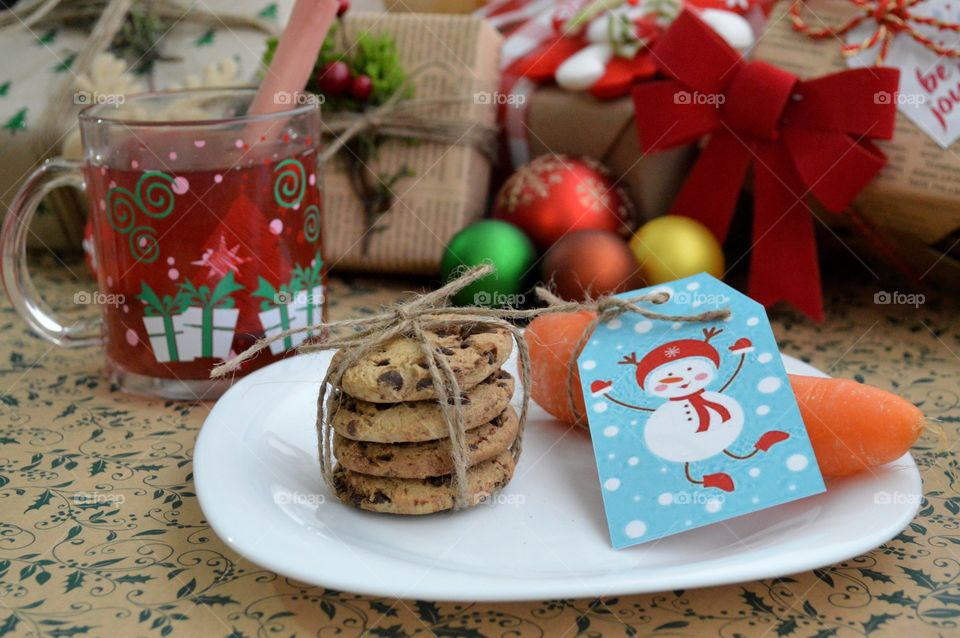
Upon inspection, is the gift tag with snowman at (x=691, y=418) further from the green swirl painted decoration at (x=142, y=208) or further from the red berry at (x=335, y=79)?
the red berry at (x=335, y=79)

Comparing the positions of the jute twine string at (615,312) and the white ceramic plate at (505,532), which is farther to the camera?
the jute twine string at (615,312)

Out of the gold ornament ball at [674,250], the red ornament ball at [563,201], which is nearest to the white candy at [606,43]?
the red ornament ball at [563,201]

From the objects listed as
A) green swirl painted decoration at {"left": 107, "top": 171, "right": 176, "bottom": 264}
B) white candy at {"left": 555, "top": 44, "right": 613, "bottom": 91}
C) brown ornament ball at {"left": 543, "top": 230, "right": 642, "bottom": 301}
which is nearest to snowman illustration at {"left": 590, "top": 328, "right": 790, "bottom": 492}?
brown ornament ball at {"left": 543, "top": 230, "right": 642, "bottom": 301}

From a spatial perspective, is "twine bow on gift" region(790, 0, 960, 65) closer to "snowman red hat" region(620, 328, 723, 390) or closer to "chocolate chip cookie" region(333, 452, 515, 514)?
"snowman red hat" region(620, 328, 723, 390)

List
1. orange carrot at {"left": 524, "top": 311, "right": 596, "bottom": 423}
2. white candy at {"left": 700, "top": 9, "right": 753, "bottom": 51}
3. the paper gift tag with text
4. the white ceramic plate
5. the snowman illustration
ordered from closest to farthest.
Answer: the white ceramic plate, the snowman illustration, orange carrot at {"left": 524, "top": 311, "right": 596, "bottom": 423}, the paper gift tag with text, white candy at {"left": 700, "top": 9, "right": 753, "bottom": 51}

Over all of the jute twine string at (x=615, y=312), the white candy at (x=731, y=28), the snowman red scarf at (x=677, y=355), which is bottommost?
the snowman red scarf at (x=677, y=355)

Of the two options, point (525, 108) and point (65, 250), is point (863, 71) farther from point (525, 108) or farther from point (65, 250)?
point (65, 250)

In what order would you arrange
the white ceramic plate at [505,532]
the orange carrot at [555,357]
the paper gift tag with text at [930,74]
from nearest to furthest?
the white ceramic plate at [505,532]
the orange carrot at [555,357]
the paper gift tag with text at [930,74]

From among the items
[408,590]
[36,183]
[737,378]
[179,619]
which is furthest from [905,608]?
[36,183]
